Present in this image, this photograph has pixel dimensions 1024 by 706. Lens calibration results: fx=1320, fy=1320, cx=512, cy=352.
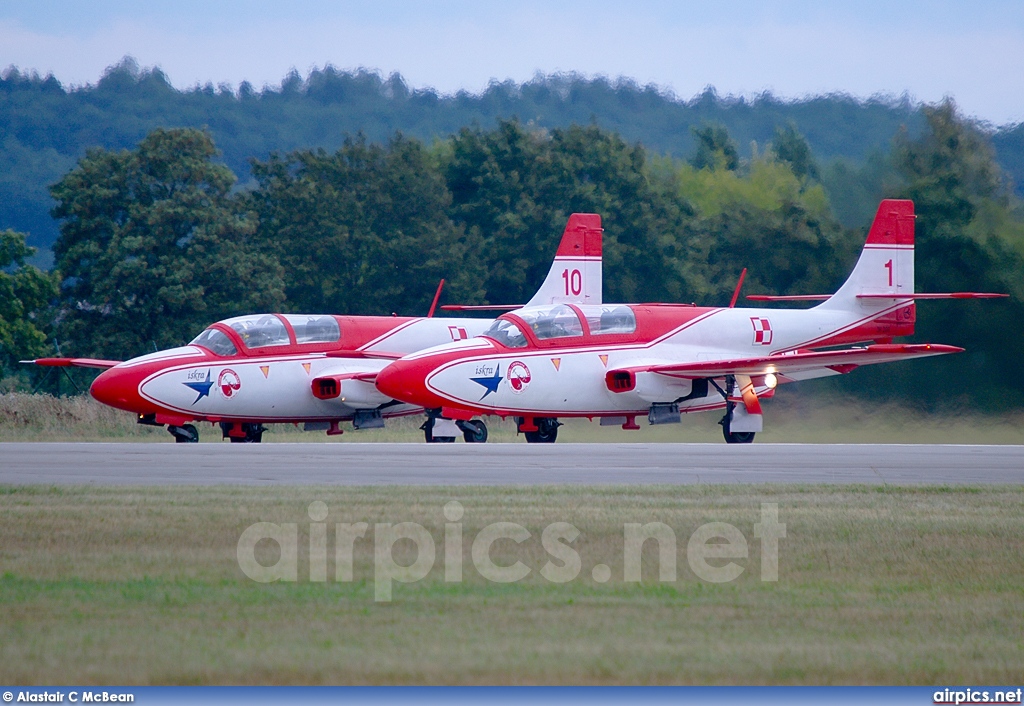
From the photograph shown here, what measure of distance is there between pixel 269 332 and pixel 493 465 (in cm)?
839

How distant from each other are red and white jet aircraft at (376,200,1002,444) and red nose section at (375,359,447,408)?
0.01m

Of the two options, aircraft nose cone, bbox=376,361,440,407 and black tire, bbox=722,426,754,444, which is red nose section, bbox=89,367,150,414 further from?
black tire, bbox=722,426,754,444

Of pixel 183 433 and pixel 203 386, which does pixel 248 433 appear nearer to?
pixel 183 433

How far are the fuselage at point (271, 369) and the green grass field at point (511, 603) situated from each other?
9040 mm

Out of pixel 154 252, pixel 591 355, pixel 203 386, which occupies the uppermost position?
pixel 154 252

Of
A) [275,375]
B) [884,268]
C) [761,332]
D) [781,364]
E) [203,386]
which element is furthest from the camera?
[884,268]

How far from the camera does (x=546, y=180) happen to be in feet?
131

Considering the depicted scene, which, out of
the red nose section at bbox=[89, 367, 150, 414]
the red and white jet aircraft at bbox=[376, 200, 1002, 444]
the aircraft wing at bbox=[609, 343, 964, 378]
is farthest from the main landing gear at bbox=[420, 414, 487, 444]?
the red nose section at bbox=[89, 367, 150, 414]

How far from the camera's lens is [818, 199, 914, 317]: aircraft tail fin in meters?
21.7

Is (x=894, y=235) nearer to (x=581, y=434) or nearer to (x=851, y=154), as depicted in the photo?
(x=581, y=434)

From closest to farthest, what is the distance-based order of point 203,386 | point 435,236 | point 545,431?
point 203,386 < point 545,431 < point 435,236

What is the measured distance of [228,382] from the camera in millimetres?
19703

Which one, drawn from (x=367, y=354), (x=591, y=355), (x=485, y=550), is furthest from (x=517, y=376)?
(x=485, y=550)

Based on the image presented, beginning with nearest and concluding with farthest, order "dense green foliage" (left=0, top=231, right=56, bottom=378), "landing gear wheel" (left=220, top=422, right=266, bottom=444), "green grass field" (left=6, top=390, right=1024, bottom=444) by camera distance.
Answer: "green grass field" (left=6, top=390, right=1024, bottom=444), "landing gear wheel" (left=220, top=422, right=266, bottom=444), "dense green foliage" (left=0, top=231, right=56, bottom=378)
